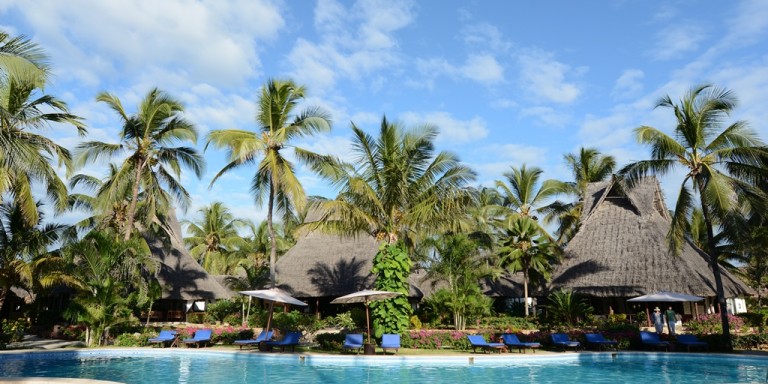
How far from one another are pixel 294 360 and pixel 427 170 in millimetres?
7689

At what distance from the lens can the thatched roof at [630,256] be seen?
22.9 meters

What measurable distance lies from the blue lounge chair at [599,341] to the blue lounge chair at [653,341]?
85 centimetres

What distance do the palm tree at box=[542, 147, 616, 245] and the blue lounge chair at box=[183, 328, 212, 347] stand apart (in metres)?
23.7

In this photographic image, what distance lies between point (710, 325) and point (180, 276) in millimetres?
25419

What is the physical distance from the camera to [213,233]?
43.5 meters

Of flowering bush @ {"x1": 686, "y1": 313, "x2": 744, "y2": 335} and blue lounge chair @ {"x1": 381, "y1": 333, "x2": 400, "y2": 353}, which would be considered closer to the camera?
blue lounge chair @ {"x1": 381, "y1": 333, "x2": 400, "y2": 353}

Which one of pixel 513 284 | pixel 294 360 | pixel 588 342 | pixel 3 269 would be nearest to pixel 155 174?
pixel 3 269

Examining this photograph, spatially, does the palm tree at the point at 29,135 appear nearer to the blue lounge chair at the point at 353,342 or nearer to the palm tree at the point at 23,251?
the palm tree at the point at 23,251

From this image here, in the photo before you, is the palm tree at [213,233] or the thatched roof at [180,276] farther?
the palm tree at [213,233]

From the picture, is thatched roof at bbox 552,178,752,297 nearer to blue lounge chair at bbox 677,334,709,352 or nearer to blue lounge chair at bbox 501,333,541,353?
blue lounge chair at bbox 677,334,709,352

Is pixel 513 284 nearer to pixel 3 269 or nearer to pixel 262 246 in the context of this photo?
pixel 262 246

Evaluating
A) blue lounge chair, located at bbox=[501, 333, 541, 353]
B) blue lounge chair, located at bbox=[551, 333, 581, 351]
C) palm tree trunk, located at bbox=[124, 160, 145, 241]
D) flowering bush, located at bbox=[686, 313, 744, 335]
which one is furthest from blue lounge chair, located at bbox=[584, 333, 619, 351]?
palm tree trunk, located at bbox=[124, 160, 145, 241]

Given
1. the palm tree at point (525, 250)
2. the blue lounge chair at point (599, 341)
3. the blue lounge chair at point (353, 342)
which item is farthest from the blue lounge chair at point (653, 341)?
the blue lounge chair at point (353, 342)

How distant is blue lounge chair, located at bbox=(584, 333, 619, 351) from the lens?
16894mm
